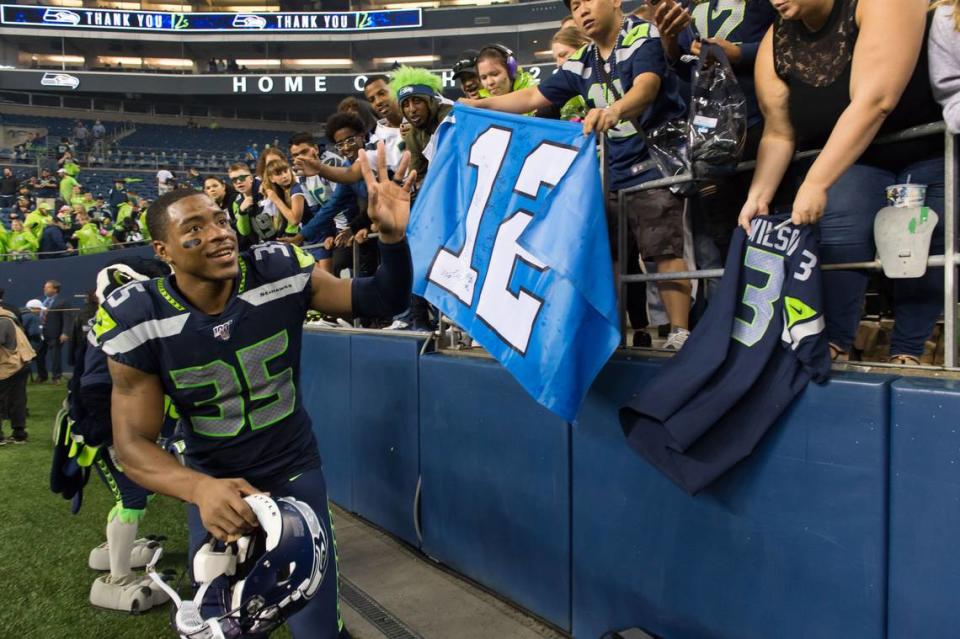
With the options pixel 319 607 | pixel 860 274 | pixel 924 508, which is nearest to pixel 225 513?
pixel 319 607

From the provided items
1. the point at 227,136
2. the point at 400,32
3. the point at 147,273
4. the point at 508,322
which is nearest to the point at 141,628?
the point at 147,273

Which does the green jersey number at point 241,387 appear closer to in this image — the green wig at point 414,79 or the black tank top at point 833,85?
the black tank top at point 833,85

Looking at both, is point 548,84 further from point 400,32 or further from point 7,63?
point 7,63

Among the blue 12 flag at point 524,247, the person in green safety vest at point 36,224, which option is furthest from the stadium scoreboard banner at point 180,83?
the blue 12 flag at point 524,247

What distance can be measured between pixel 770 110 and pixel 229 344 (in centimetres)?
202

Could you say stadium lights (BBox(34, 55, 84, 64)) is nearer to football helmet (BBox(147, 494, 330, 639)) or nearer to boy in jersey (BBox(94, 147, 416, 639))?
boy in jersey (BBox(94, 147, 416, 639))

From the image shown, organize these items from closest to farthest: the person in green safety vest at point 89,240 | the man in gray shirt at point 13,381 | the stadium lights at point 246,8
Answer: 1. the man in gray shirt at point 13,381
2. the person in green safety vest at point 89,240
3. the stadium lights at point 246,8

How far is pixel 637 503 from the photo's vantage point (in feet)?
8.27

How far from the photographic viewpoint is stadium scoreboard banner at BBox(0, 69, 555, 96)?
29547 mm

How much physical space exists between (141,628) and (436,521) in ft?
4.92

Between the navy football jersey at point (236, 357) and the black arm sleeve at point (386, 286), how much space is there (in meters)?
0.22

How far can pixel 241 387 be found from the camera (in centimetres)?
255

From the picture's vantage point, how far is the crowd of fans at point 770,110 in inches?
72.5

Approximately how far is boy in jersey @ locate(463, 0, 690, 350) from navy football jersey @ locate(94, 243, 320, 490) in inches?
52.4
